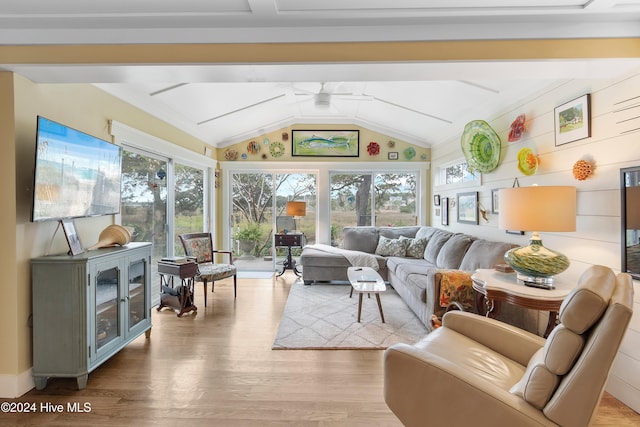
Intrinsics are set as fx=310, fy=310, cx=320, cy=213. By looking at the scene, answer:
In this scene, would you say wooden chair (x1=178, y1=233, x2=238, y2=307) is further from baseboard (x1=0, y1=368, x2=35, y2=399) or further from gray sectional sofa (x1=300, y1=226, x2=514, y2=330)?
baseboard (x1=0, y1=368, x2=35, y2=399)

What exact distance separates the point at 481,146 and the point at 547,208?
1846mm

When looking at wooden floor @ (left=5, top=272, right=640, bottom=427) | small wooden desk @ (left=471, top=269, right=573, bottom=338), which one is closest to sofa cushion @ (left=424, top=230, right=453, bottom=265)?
small wooden desk @ (left=471, top=269, right=573, bottom=338)

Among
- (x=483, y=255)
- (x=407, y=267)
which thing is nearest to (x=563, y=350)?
(x=483, y=255)

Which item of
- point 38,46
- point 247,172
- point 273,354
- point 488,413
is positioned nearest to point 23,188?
point 38,46

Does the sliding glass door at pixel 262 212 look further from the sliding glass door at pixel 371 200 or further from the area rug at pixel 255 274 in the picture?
the sliding glass door at pixel 371 200

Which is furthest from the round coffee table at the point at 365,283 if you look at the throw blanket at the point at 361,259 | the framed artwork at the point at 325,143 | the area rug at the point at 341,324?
the framed artwork at the point at 325,143

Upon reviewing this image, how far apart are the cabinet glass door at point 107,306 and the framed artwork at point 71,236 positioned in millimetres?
255

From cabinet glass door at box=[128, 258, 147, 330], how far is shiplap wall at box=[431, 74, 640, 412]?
364cm

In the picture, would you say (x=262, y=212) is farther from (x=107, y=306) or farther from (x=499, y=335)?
(x=499, y=335)

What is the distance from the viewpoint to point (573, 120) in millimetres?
2430

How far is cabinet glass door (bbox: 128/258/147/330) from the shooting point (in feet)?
8.89

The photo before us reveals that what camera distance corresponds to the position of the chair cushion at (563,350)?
1.09 metres

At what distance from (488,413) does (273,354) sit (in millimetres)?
1876

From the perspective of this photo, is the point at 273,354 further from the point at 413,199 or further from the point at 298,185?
the point at 413,199
